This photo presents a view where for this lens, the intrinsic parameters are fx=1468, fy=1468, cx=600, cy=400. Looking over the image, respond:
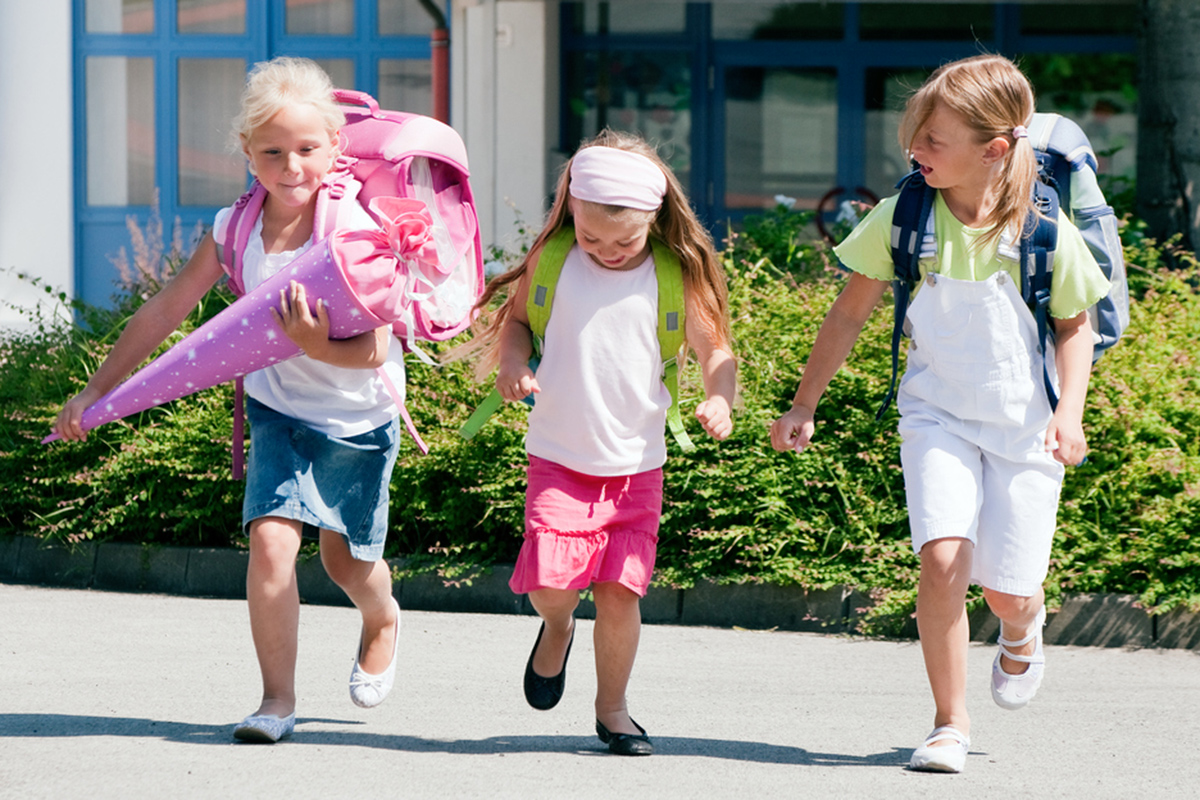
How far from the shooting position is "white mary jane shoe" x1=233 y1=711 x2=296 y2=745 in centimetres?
371

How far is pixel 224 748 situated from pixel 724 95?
10.9 metres

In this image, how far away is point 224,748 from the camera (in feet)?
12.3

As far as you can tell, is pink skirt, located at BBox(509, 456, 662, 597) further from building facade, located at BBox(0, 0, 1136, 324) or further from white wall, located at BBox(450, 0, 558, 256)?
A: white wall, located at BBox(450, 0, 558, 256)

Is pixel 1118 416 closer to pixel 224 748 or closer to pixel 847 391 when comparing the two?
pixel 847 391

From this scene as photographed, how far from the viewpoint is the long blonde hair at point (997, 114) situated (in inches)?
139

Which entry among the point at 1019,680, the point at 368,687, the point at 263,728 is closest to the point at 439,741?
the point at 368,687

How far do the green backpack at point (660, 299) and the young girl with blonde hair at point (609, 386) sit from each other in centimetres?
2

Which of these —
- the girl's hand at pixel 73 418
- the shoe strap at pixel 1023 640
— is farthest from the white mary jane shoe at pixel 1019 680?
the girl's hand at pixel 73 418

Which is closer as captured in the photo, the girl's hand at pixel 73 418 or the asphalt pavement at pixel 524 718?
the asphalt pavement at pixel 524 718

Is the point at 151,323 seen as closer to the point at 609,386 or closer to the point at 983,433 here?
the point at 609,386

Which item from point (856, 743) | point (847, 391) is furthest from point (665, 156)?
point (856, 743)

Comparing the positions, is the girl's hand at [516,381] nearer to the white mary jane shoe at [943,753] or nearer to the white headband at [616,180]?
the white headband at [616,180]

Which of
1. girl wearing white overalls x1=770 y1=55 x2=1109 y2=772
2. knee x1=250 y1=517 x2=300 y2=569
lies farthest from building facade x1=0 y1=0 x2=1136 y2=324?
girl wearing white overalls x1=770 y1=55 x2=1109 y2=772

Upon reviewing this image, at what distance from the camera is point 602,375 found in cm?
368
